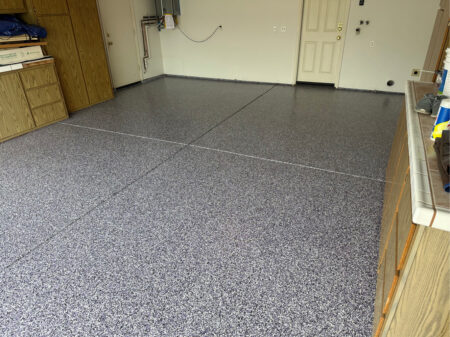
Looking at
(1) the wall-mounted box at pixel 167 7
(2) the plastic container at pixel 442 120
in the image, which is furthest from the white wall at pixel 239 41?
(2) the plastic container at pixel 442 120

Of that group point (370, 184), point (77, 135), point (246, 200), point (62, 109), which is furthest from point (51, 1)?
point (370, 184)

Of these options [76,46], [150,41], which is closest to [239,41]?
[150,41]

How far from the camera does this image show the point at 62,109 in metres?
4.47

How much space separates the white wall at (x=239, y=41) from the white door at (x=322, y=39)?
0.17 metres

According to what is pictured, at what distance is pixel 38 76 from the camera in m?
4.05

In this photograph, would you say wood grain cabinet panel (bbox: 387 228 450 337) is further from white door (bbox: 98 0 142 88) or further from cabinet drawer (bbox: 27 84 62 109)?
white door (bbox: 98 0 142 88)

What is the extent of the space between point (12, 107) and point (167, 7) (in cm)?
382

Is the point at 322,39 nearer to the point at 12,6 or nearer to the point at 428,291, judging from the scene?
the point at 12,6

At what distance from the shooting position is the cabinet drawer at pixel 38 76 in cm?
391

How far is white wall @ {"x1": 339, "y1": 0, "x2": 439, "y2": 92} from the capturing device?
488 centimetres

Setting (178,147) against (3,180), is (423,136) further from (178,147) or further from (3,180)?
(3,180)

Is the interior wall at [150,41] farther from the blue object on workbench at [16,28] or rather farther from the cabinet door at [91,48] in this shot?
the blue object on workbench at [16,28]

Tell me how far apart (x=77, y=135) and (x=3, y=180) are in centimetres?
120

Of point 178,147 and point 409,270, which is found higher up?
point 409,270
